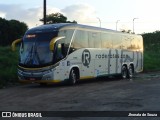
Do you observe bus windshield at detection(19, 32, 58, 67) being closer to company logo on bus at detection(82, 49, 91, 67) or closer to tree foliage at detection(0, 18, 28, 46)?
company logo on bus at detection(82, 49, 91, 67)

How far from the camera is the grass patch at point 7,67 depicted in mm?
25855

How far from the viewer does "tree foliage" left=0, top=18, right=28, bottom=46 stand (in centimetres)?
8348

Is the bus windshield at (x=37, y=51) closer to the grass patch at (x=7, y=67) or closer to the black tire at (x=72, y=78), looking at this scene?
the black tire at (x=72, y=78)

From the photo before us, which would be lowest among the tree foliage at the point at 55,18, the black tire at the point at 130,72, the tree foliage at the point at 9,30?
the black tire at the point at 130,72

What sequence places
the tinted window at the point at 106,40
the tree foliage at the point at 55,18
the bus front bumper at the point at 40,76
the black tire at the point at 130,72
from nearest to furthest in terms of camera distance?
the bus front bumper at the point at 40,76 → the tinted window at the point at 106,40 → the black tire at the point at 130,72 → the tree foliage at the point at 55,18

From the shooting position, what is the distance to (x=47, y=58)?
22.0m

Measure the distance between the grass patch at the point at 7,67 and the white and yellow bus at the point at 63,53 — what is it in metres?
2.60

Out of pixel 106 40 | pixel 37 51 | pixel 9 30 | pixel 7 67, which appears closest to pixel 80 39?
pixel 37 51

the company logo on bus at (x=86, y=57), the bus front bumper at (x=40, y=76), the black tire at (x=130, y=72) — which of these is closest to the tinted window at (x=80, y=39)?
the company logo on bus at (x=86, y=57)

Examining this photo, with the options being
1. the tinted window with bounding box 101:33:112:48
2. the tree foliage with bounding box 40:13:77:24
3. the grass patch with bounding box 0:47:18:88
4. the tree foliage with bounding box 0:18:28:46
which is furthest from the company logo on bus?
the tree foliage with bounding box 0:18:28:46

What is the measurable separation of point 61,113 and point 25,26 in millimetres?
80956

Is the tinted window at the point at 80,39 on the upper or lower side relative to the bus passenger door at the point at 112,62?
upper

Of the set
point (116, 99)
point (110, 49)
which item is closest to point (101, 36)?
point (110, 49)

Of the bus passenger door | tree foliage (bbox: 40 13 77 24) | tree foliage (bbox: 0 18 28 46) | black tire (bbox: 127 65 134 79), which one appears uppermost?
tree foliage (bbox: 40 13 77 24)
